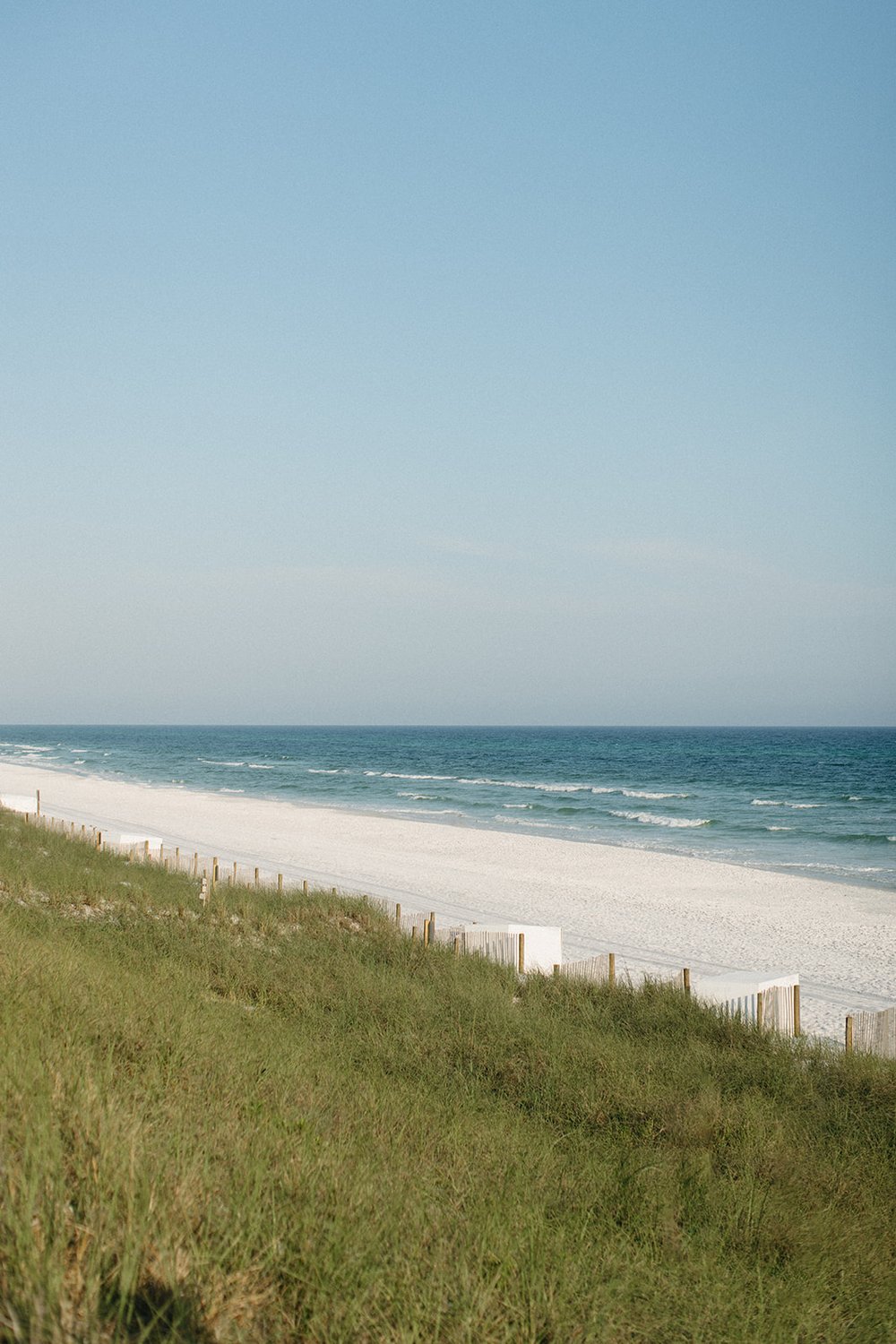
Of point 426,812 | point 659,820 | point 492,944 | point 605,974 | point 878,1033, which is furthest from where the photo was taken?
point 426,812

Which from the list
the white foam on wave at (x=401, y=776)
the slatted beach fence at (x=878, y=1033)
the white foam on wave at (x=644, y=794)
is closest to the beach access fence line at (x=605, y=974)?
the slatted beach fence at (x=878, y=1033)

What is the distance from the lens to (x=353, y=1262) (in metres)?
3.65

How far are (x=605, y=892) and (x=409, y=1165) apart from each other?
2390cm

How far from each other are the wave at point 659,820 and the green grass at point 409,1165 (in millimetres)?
37836

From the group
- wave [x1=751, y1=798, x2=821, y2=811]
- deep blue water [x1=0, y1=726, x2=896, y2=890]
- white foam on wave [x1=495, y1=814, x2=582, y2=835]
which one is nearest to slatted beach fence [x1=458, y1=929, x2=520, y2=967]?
deep blue water [x1=0, y1=726, x2=896, y2=890]

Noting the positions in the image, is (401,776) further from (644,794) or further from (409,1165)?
(409,1165)

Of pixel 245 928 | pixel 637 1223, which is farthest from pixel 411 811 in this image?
pixel 637 1223

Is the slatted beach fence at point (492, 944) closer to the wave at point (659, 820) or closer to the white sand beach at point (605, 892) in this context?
the white sand beach at point (605, 892)

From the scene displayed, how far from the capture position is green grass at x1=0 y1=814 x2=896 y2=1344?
3398mm

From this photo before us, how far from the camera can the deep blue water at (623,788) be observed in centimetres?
4194

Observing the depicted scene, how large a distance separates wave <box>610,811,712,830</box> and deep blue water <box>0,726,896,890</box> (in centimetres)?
10

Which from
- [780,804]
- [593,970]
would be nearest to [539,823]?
[780,804]

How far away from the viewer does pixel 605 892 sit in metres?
28.3

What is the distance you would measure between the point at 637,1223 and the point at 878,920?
73.1ft
